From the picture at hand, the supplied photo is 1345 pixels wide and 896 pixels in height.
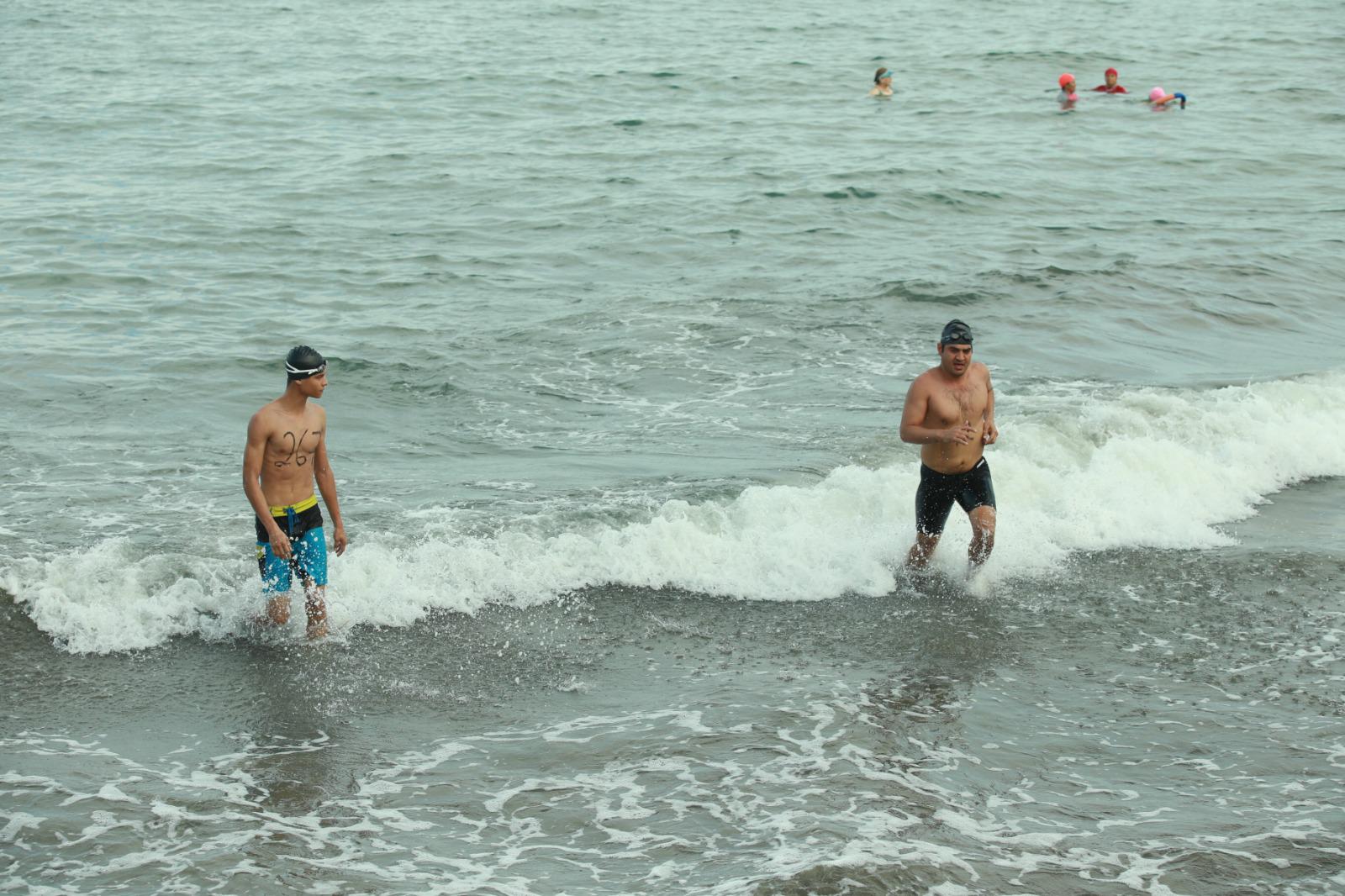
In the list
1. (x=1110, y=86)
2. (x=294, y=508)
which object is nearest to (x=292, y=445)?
(x=294, y=508)

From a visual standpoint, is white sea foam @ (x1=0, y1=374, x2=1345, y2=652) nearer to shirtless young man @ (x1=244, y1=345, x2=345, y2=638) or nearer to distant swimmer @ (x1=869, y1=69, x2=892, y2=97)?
shirtless young man @ (x1=244, y1=345, x2=345, y2=638)

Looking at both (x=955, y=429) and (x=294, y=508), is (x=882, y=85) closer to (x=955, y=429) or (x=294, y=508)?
(x=955, y=429)

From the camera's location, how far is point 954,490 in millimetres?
9117

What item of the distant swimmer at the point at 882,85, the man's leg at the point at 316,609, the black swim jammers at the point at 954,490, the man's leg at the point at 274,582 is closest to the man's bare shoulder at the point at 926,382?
the black swim jammers at the point at 954,490

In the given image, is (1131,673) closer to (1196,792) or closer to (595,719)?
(1196,792)

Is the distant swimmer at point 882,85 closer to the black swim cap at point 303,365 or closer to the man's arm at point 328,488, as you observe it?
the man's arm at point 328,488

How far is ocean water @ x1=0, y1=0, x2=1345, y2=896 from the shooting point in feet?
21.1

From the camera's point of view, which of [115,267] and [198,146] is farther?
[198,146]

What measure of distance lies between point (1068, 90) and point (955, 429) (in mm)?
21241

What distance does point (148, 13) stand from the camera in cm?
3472

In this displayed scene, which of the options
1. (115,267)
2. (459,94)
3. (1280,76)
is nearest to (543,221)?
(115,267)

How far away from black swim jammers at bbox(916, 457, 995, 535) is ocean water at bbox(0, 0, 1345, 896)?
575 millimetres

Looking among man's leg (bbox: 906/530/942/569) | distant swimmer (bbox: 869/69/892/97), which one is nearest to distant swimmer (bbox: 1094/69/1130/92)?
distant swimmer (bbox: 869/69/892/97)

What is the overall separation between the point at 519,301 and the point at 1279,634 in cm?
952
